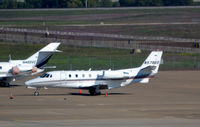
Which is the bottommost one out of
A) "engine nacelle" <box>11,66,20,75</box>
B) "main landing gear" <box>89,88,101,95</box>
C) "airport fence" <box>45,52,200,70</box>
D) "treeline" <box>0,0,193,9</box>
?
"airport fence" <box>45,52,200,70</box>

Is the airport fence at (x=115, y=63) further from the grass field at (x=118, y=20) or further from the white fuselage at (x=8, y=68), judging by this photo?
the grass field at (x=118, y=20)

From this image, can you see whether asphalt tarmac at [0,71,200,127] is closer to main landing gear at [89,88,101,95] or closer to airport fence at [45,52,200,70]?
main landing gear at [89,88,101,95]

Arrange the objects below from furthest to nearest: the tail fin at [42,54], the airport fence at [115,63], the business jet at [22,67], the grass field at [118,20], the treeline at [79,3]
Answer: the treeline at [79,3], the grass field at [118,20], the airport fence at [115,63], the tail fin at [42,54], the business jet at [22,67]

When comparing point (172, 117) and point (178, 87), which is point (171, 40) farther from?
point (172, 117)

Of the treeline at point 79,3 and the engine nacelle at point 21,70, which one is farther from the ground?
the treeline at point 79,3

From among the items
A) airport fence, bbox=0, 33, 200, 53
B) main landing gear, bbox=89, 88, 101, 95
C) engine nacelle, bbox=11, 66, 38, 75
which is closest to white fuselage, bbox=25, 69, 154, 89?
main landing gear, bbox=89, 88, 101, 95

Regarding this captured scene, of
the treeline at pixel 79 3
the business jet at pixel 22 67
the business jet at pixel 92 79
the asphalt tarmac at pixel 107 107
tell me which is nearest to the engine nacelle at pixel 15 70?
the business jet at pixel 22 67

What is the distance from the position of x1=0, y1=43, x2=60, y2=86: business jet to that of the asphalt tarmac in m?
1.06

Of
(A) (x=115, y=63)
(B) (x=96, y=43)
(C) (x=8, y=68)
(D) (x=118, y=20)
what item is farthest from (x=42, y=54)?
(D) (x=118, y=20)

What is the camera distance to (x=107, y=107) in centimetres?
3319

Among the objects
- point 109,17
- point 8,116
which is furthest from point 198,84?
point 109,17

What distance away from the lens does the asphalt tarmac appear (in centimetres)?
2709

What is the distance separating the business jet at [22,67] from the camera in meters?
46.2

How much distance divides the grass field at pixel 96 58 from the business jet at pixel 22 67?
12535 millimetres
